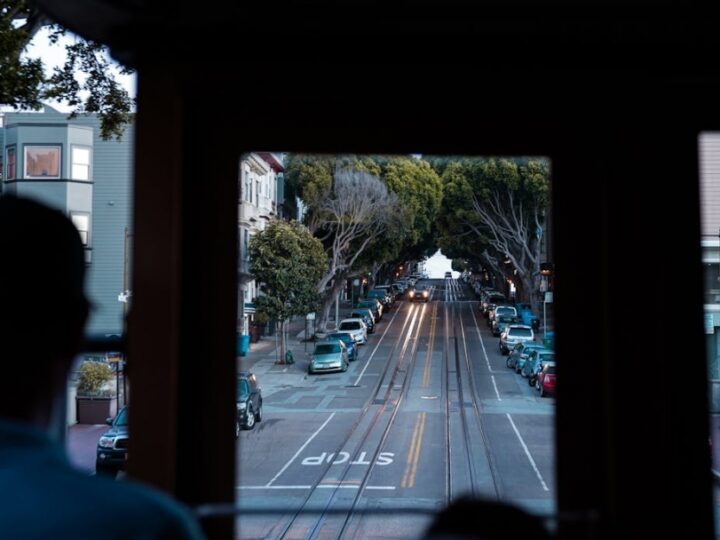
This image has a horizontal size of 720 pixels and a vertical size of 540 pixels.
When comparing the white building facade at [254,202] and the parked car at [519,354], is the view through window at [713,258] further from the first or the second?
the white building facade at [254,202]

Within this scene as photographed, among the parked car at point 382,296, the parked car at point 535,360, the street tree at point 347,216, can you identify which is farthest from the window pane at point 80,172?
the parked car at point 382,296

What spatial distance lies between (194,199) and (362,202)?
36.5 metres

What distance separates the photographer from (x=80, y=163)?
94.3 ft

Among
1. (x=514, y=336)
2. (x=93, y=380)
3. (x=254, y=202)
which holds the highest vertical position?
(x=254, y=202)

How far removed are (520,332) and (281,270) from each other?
41.3 feet

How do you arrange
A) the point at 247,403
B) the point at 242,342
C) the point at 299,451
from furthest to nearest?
the point at 247,403
the point at 299,451
the point at 242,342

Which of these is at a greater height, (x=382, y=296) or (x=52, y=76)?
(x=52, y=76)

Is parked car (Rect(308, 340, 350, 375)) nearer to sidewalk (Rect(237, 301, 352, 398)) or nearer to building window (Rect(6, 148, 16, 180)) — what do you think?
sidewalk (Rect(237, 301, 352, 398))

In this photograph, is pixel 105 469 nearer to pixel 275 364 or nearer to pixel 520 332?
pixel 275 364

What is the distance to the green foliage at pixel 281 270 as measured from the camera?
107 feet

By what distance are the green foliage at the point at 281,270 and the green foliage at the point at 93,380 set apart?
12724 mm

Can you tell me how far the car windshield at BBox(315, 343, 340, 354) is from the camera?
106 ft

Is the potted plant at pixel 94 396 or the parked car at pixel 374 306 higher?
the parked car at pixel 374 306

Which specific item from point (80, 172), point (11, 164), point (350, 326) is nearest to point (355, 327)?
point (350, 326)
